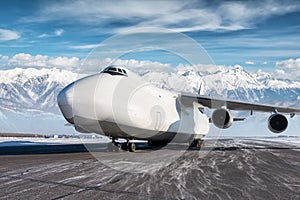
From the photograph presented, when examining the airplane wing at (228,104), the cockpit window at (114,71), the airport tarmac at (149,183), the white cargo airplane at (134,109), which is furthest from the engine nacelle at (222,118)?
the airport tarmac at (149,183)

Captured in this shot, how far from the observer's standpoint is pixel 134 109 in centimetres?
1656

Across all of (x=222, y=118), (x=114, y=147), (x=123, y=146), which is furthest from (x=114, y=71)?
(x=222, y=118)

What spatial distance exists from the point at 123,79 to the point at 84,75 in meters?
1.69

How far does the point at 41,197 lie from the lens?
24.3 ft

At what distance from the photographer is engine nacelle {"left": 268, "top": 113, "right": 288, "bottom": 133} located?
22500 mm

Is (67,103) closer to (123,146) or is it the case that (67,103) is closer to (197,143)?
(123,146)

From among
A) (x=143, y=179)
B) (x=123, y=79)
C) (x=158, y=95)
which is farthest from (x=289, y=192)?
(x=158, y=95)

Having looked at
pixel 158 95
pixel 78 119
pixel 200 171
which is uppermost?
pixel 158 95

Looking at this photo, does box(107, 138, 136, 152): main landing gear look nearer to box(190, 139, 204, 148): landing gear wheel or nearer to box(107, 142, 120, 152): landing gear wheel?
box(107, 142, 120, 152): landing gear wheel

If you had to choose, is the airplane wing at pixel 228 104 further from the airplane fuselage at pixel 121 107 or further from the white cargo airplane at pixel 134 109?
the airplane fuselage at pixel 121 107

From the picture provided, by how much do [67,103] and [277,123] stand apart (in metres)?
13.8

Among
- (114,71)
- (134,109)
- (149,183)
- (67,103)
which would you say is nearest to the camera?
(149,183)

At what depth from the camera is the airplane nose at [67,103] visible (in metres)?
14.0

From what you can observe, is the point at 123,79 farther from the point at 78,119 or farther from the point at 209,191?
the point at 209,191
